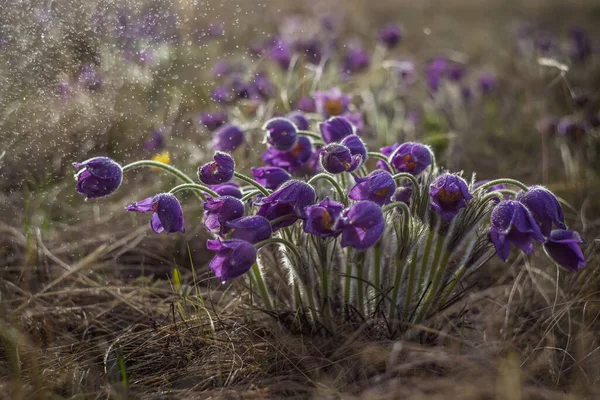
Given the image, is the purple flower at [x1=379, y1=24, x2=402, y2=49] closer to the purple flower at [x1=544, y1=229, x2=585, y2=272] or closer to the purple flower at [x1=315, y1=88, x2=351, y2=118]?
the purple flower at [x1=315, y1=88, x2=351, y2=118]

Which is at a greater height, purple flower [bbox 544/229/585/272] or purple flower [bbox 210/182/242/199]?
purple flower [bbox 210/182/242/199]

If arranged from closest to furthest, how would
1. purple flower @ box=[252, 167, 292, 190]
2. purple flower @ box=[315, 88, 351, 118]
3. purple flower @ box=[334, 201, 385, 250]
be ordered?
purple flower @ box=[334, 201, 385, 250]
purple flower @ box=[252, 167, 292, 190]
purple flower @ box=[315, 88, 351, 118]

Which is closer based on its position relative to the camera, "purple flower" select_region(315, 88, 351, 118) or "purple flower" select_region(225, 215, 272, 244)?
"purple flower" select_region(225, 215, 272, 244)

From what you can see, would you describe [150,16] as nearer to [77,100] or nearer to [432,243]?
[77,100]

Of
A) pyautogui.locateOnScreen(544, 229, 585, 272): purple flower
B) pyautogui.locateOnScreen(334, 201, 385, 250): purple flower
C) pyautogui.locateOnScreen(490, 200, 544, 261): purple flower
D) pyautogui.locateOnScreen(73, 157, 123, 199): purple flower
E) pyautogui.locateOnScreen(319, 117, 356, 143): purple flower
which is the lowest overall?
pyautogui.locateOnScreen(544, 229, 585, 272): purple flower

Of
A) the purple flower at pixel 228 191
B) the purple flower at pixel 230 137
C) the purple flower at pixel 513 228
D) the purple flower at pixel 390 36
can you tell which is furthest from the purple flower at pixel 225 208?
the purple flower at pixel 390 36

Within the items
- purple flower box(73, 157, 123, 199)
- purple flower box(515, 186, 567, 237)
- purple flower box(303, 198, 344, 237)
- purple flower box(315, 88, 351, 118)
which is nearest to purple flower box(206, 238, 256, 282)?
purple flower box(303, 198, 344, 237)
